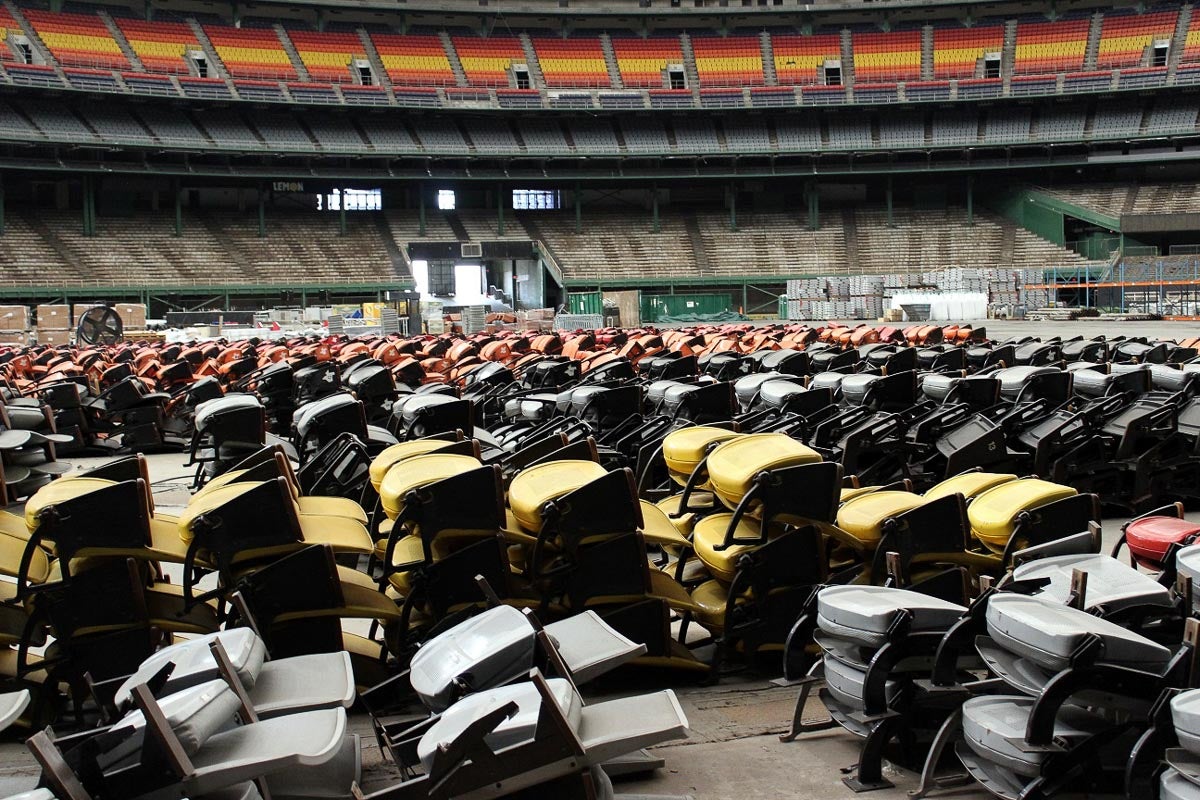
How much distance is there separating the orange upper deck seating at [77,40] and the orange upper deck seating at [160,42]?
885 millimetres

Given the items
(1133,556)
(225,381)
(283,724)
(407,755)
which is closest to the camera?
(283,724)

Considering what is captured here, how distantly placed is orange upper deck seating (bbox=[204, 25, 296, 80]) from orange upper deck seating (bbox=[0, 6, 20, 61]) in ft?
25.8

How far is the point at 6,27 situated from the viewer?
43344 millimetres

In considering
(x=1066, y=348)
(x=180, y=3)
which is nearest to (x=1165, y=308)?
(x=1066, y=348)

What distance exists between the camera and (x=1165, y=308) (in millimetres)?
35406

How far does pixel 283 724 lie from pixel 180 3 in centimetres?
5239

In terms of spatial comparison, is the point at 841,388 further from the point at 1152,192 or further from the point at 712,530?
the point at 1152,192

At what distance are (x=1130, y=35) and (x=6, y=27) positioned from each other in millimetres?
50238

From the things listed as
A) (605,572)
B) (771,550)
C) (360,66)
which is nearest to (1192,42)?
(360,66)

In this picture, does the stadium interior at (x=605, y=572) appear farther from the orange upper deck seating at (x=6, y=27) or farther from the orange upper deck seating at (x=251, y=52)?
the orange upper deck seating at (x=251, y=52)

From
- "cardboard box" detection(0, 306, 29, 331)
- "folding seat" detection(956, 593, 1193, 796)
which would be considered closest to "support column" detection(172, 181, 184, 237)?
"cardboard box" detection(0, 306, 29, 331)

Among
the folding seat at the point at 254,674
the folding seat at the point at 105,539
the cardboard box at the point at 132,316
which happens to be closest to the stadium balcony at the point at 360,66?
the cardboard box at the point at 132,316

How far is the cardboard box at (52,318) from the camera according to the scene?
30.0m

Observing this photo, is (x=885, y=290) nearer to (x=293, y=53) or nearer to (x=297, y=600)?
(x=293, y=53)
